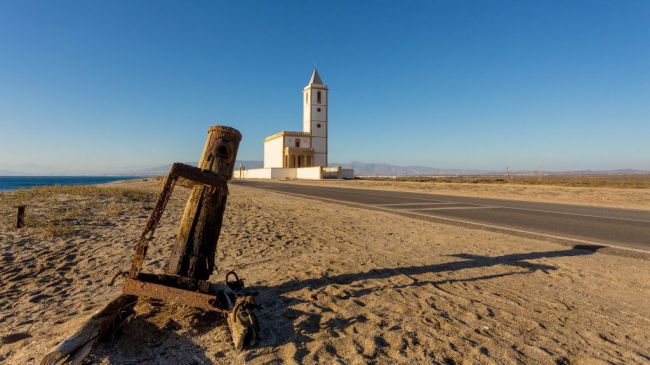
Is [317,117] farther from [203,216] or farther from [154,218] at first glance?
[154,218]

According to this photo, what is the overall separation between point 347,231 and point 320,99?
5723 centimetres

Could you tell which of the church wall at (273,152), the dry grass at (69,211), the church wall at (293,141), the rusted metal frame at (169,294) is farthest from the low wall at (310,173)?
the rusted metal frame at (169,294)

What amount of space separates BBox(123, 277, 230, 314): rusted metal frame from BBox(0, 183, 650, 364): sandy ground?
1.22 ft

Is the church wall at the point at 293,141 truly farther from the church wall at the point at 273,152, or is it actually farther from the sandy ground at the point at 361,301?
the sandy ground at the point at 361,301

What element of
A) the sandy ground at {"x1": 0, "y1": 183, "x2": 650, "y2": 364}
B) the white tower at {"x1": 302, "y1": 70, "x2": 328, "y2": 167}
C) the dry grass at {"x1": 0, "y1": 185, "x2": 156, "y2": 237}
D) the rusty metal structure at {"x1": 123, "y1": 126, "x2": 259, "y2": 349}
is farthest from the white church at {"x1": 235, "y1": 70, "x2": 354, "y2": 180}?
the rusty metal structure at {"x1": 123, "y1": 126, "x2": 259, "y2": 349}

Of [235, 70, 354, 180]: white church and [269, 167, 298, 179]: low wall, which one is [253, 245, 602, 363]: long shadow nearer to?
[235, 70, 354, 180]: white church

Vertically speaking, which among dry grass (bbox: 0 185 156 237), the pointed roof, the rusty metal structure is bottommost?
dry grass (bbox: 0 185 156 237)

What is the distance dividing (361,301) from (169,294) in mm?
2143

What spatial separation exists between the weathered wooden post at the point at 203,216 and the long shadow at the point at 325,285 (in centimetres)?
91

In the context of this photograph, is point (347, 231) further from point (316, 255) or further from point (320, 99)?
point (320, 99)

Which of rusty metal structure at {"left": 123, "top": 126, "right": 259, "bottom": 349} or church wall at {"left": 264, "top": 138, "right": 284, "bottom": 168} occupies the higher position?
church wall at {"left": 264, "top": 138, "right": 284, "bottom": 168}

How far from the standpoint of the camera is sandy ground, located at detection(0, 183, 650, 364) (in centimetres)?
292

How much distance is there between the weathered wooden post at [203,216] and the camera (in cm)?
349

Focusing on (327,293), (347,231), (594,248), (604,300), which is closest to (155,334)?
(327,293)
